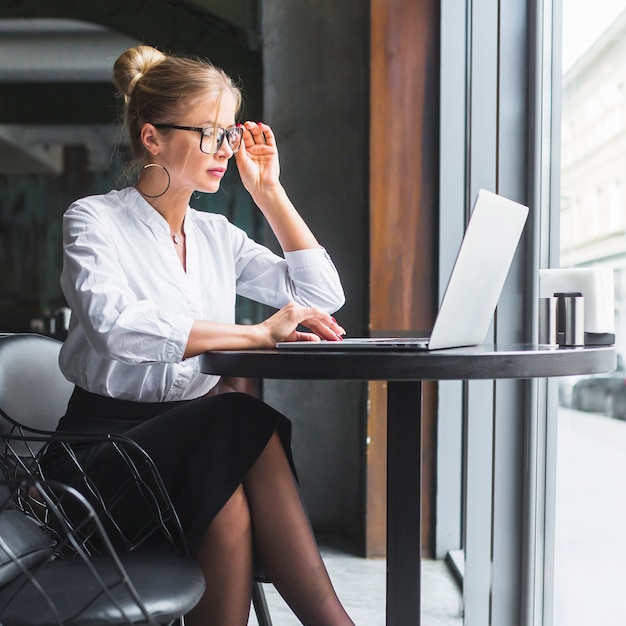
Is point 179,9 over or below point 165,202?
over

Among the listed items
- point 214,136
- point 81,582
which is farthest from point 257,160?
point 81,582

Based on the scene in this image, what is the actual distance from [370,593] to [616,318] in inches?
63.6

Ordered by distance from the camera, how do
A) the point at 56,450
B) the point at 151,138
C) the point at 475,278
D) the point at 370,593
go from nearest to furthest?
the point at 475,278, the point at 56,450, the point at 151,138, the point at 370,593

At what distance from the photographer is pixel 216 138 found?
1946 millimetres

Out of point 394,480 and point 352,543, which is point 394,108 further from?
point 394,480

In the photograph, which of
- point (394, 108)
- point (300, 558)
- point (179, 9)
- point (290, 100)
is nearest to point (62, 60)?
point (179, 9)

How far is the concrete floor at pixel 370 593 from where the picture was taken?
9.13ft

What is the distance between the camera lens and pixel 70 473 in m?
1.68

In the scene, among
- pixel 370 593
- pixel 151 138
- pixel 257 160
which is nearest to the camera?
pixel 151 138

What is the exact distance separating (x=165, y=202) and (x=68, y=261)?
34cm

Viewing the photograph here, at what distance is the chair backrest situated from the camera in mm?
1880

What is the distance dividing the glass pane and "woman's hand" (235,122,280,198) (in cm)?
69

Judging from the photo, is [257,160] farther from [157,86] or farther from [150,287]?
[150,287]

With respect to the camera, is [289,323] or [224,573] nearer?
[224,573]
